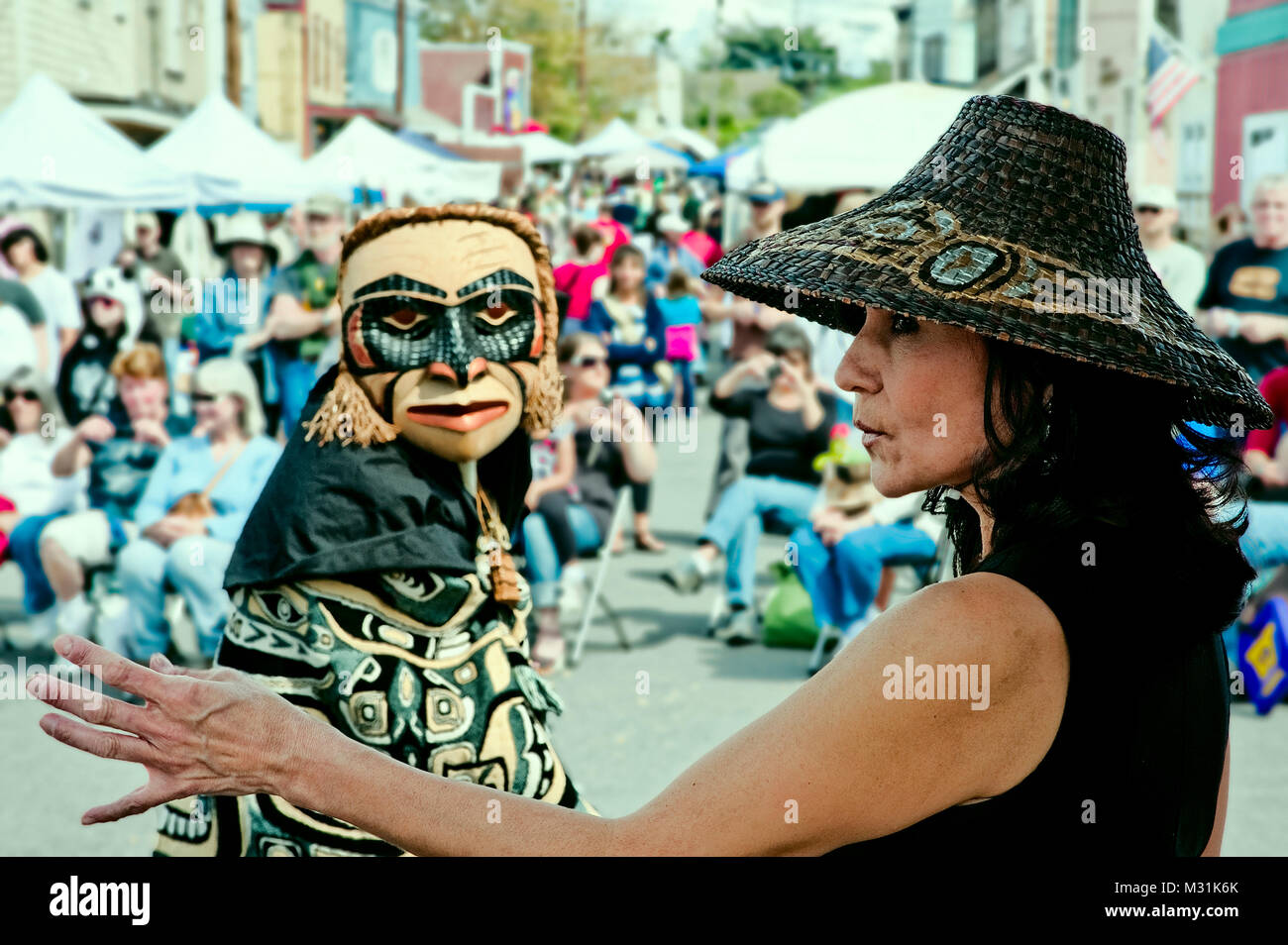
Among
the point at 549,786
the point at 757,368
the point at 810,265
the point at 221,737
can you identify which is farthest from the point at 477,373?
the point at 757,368

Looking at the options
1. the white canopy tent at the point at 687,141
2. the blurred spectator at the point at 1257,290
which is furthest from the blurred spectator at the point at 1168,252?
the white canopy tent at the point at 687,141

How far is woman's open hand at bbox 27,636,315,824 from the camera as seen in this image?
1.38 m

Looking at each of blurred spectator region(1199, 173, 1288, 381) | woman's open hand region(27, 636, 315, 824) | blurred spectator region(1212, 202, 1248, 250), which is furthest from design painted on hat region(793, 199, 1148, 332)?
blurred spectator region(1212, 202, 1248, 250)

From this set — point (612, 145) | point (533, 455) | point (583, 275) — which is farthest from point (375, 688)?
point (612, 145)

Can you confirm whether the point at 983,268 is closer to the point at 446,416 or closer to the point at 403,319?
the point at 446,416

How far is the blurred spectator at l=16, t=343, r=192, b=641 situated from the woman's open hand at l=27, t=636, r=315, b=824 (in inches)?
229

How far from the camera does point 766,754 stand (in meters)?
1.33

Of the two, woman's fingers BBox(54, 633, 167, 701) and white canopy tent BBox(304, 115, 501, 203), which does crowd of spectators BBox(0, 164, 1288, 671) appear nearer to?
woman's fingers BBox(54, 633, 167, 701)

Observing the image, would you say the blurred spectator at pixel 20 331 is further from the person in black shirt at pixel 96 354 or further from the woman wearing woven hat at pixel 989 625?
the woman wearing woven hat at pixel 989 625

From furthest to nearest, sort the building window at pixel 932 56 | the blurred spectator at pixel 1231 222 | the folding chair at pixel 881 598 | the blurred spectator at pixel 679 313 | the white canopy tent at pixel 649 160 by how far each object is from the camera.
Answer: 1. the building window at pixel 932 56
2. the white canopy tent at pixel 649 160
3. the blurred spectator at pixel 1231 222
4. the blurred spectator at pixel 679 313
5. the folding chair at pixel 881 598

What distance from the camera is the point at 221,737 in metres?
1.40

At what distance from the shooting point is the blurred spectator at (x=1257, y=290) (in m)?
7.32
